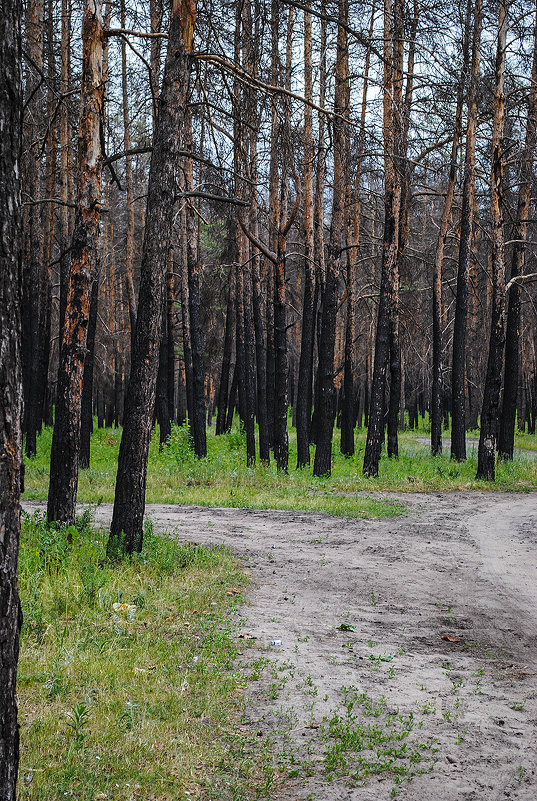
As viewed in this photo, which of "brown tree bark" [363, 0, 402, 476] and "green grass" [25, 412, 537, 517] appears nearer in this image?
"green grass" [25, 412, 537, 517]

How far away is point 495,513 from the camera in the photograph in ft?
42.0

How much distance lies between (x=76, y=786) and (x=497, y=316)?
14.9 m

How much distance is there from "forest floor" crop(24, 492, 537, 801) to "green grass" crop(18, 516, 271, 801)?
0.74ft

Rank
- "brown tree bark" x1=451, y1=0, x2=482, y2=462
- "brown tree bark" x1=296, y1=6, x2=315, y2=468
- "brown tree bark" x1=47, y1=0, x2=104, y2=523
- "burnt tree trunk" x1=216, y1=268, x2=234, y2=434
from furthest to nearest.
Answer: "burnt tree trunk" x1=216, y1=268, x2=234, y2=434
"brown tree bark" x1=451, y1=0, x2=482, y2=462
"brown tree bark" x1=296, y1=6, x2=315, y2=468
"brown tree bark" x1=47, y1=0, x2=104, y2=523

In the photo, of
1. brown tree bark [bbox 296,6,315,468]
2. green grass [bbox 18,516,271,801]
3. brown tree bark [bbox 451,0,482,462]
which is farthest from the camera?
brown tree bark [bbox 451,0,482,462]

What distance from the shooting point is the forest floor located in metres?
3.77

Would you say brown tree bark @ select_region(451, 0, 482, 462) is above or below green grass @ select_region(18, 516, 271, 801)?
above

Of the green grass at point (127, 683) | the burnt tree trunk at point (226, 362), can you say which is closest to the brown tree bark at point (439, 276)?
the burnt tree trunk at point (226, 362)

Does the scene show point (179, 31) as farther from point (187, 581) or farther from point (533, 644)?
point (533, 644)

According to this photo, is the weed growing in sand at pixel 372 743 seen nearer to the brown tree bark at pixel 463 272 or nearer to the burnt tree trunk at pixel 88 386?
the burnt tree trunk at pixel 88 386

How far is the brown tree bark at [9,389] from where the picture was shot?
2.32 metres

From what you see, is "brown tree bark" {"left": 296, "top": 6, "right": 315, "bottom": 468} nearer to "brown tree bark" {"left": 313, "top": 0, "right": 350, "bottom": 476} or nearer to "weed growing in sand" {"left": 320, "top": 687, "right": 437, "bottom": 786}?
"brown tree bark" {"left": 313, "top": 0, "right": 350, "bottom": 476}

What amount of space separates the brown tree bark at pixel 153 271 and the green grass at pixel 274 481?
18.3ft

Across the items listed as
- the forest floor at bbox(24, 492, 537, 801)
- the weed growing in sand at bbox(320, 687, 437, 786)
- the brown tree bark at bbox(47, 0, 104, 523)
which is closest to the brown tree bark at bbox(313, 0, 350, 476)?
the forest floor at bbox(24, 492, 537, 801)
